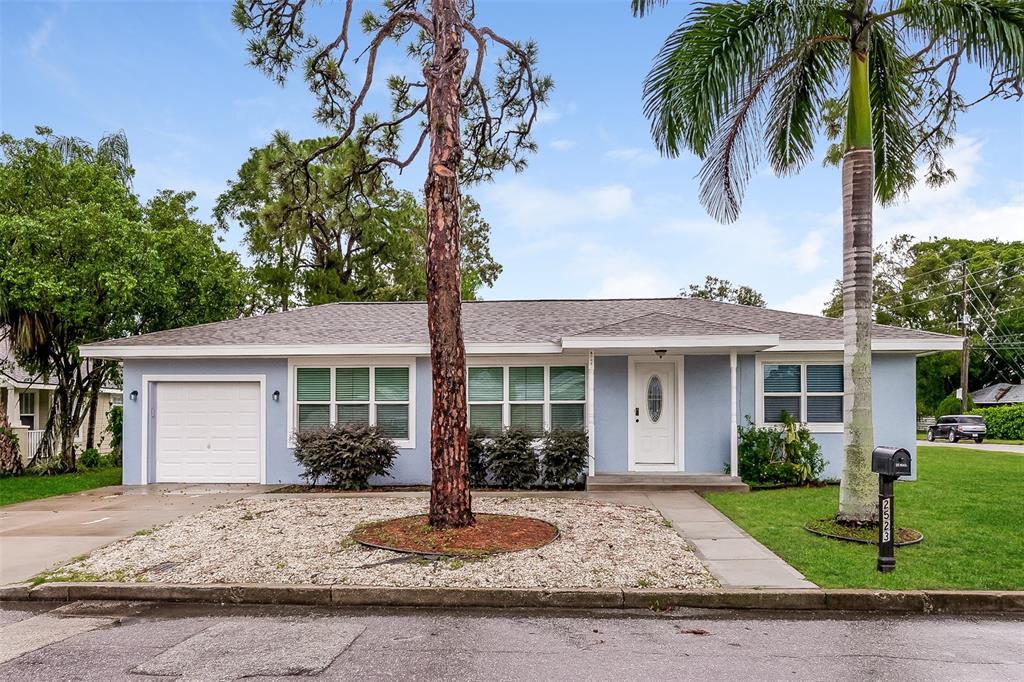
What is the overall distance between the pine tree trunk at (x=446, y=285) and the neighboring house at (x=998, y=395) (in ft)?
144

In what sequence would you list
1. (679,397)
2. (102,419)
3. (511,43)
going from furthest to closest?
1. (102,419)
2. (679,397)
3. (511,43)

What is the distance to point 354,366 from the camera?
40.8 ft

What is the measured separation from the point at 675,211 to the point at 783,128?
9.59m

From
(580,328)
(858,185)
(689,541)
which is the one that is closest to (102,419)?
(580,328)

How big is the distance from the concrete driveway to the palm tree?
8.91 meters

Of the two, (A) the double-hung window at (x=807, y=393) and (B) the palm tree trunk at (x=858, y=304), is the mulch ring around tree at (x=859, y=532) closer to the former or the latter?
(B) the palm tree trunk at (x=858, y=304)

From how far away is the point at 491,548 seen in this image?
Answer: 668 centimetres

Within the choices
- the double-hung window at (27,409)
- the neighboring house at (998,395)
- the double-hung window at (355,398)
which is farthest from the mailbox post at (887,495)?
the neighboring house at (998,395)

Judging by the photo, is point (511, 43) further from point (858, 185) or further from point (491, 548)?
point (491, 548)

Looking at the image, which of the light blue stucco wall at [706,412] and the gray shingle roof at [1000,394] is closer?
the light blue stucco wall at [706,412]

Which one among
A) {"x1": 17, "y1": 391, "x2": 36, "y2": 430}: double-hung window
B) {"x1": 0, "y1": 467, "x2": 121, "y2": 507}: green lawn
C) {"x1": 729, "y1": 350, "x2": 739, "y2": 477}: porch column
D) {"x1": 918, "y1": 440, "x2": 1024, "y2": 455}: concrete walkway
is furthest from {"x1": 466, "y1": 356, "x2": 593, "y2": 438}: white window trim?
{"x1": 17, "y1": 391, "x2": 36, "y2": 430}: double-hung window

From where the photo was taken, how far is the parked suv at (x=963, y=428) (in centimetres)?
2858

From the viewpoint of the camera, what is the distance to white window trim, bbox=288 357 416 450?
12195 mm

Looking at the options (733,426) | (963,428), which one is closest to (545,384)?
(733,426)
